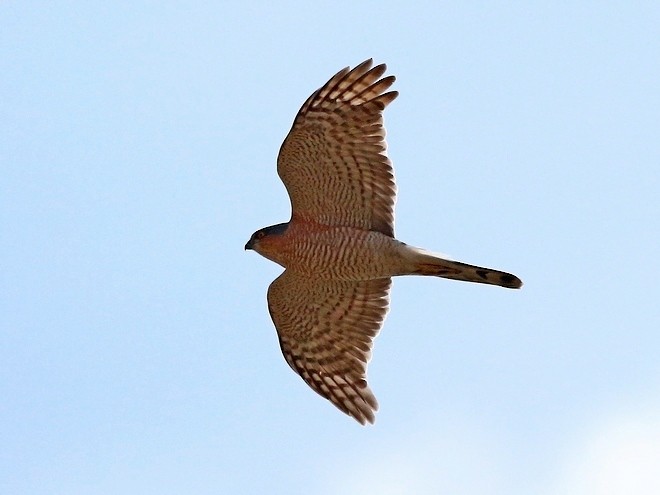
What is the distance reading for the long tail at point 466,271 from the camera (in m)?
14.7

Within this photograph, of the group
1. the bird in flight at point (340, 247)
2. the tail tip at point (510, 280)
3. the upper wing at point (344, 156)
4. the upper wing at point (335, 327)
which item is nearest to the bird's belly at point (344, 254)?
the bird in flight at point (340, 247)

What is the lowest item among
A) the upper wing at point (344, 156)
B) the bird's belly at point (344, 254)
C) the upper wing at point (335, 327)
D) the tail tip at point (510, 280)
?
the upper wing at point (335, 327)

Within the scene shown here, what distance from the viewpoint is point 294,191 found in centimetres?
1506

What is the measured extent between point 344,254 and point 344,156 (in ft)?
3.76

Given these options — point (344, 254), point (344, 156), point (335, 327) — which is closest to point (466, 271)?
point (344, 254)

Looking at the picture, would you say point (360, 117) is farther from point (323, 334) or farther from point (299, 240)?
point (323, 334)

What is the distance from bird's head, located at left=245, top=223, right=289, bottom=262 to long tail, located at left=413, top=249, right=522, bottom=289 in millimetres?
1754

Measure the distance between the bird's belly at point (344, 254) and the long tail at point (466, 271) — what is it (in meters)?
0.29

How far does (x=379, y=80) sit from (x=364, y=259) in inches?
81.0

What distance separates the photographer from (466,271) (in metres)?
14.7

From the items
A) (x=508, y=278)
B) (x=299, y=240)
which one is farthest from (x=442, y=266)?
(x=299, y=240)

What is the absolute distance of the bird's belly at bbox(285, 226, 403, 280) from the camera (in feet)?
48.8

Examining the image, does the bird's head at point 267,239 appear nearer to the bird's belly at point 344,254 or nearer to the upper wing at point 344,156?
the bird's belly at point 344,254

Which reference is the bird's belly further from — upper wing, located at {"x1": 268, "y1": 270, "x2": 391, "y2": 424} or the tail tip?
Result: the tail tip
